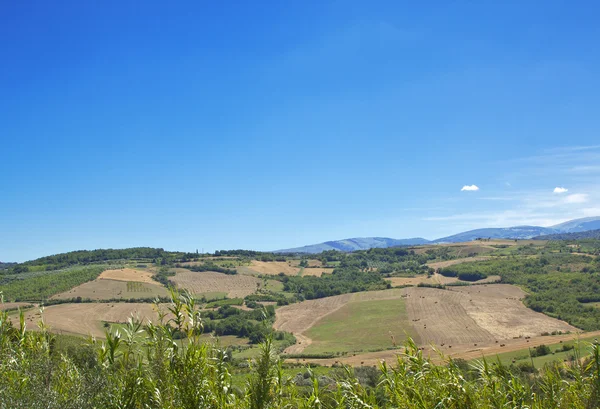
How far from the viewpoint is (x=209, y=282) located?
165 metres

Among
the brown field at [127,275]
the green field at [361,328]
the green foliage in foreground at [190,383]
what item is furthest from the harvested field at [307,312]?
the green foliage in foreground at [190,383]

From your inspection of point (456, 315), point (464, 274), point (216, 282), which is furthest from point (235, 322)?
point (464, 274)

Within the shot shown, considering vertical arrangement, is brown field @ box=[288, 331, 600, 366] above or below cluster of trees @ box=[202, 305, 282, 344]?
below

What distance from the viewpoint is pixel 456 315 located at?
358ft

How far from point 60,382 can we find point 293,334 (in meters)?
99.8

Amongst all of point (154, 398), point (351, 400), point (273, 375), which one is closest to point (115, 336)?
point (154, 398)

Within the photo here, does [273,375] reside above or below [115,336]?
below

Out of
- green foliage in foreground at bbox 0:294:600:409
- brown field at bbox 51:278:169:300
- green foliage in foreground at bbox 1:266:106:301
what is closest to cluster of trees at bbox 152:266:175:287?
brown field at bbox 51:278:169:300

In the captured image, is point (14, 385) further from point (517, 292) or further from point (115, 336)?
point (517, 292)

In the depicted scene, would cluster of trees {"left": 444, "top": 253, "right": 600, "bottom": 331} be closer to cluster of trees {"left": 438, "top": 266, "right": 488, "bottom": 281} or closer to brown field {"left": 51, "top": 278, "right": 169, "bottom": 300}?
cluster of trees {"left": 438, "top": 266, "right": 488, "bottom": 281}

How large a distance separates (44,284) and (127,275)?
86.0 ft

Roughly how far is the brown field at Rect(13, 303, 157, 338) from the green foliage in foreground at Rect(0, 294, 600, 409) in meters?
80.1

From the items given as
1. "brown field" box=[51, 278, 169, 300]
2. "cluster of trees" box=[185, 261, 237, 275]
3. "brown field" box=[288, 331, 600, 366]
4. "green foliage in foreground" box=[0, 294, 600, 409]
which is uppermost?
"green foliage in foreground" box=[0, 294, 600, 409]

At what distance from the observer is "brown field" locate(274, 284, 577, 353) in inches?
3565
